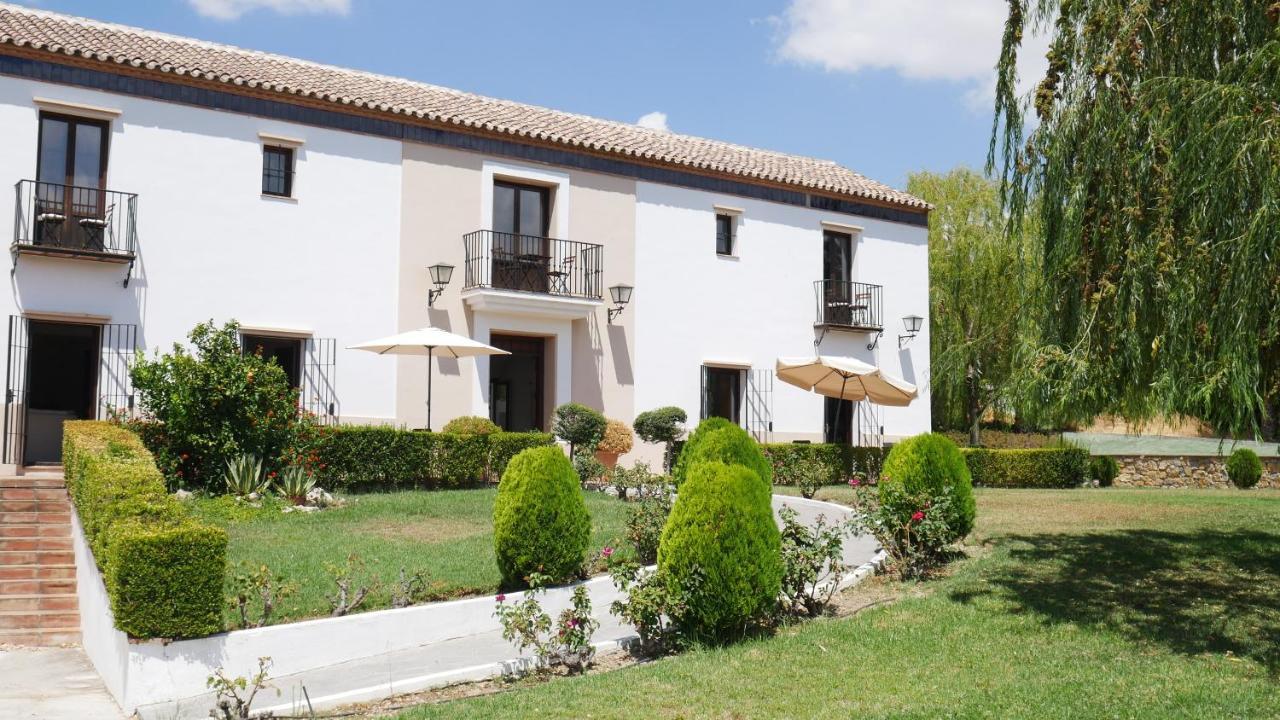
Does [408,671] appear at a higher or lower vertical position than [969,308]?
lower

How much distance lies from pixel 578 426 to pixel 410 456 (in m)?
2.83

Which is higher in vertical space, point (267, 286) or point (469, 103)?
point (469, 103)

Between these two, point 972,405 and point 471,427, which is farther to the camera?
point 972,405

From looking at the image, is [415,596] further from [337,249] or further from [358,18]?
[337,249]

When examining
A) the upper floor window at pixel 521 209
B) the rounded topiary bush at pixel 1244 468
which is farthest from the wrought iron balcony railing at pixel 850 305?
the rounded topiary bush at pixel 1244 468

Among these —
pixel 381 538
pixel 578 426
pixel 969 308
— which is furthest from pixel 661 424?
pixel 969 308

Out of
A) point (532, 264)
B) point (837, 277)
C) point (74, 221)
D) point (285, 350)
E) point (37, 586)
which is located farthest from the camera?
point (837, 277)

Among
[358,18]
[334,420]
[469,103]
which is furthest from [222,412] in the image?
[469,103]

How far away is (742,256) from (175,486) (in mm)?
11524

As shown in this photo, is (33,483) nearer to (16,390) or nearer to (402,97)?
(16,390)

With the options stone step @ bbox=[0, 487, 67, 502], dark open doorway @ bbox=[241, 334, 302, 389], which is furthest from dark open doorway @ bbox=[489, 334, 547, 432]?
stone step @ bbox=[0, 487, 67, 502]

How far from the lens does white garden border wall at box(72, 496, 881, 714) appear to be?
678cm

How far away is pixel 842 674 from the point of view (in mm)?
6668

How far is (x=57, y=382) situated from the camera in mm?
14398
